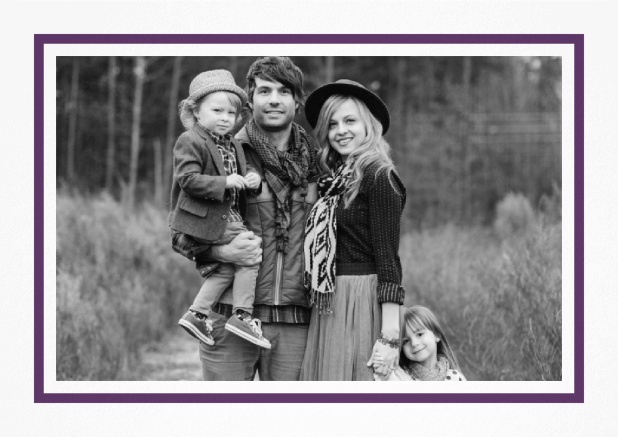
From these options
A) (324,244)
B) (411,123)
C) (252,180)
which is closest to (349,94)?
(252,180)

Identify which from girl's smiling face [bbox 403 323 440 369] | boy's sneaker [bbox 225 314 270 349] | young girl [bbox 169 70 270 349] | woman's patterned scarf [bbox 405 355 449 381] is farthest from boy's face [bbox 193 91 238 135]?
woman's patterned scarf [bbox 405 355 449 381]

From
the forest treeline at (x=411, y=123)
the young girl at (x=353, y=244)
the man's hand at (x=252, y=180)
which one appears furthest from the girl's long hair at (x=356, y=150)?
the forest treeline at (x=411, y=123)

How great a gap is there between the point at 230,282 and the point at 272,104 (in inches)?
31.6

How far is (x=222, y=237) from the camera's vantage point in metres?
3.22

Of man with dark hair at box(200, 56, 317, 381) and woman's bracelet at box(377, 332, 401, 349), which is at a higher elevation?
man with dark hair at box(200, 56, 317, 381)

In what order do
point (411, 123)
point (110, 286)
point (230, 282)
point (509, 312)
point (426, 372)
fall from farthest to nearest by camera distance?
point (411, 123) → point (110, 286) → point (509, 312) → point (426, 372) → point (230, 282)

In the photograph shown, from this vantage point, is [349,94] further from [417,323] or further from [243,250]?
[417,323]

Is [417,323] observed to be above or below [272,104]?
below

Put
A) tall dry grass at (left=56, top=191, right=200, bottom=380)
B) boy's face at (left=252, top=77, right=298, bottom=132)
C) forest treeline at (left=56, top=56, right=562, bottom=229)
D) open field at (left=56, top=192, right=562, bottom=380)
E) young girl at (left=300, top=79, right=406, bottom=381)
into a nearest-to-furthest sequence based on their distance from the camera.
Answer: young girl at (left=300, top=79, right=406, bottom=381), boy's face at (left=252, top=77, right=298, bottom=132), open field at (left=56, top=192, right=562, bottom=380), tall dry grass at (left=56, top=191, right=200, bottom=380), forest treeline at (left=56, top=56, right=562, bottom=229)

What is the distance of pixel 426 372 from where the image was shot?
346 centimetres

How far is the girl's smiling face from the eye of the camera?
11.2 feet

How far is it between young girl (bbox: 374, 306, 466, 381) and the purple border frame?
0.12m

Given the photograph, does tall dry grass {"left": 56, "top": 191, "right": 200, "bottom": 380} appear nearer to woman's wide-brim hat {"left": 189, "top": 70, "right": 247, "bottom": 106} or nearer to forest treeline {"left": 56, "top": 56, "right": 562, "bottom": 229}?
forest treeline {"left": 56, "top": 56, "right": 562, "bottom": 229}
